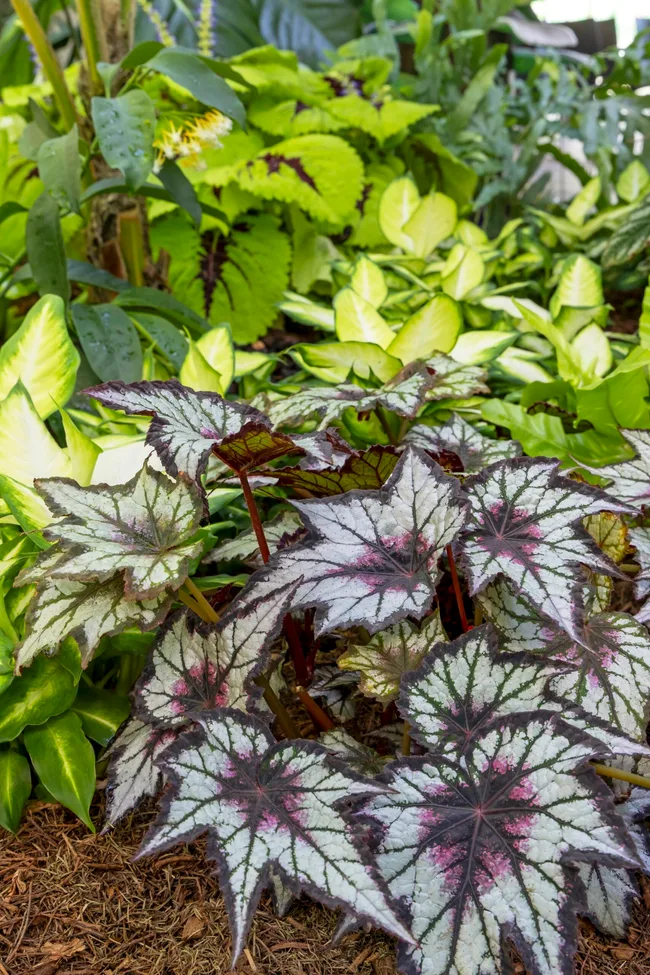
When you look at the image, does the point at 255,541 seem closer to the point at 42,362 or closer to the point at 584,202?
the point at 42,362

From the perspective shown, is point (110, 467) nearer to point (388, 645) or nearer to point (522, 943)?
point (388, 645)

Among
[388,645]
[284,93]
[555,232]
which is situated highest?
[284,93]

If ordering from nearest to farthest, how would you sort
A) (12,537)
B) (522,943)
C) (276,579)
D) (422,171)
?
1. (522,943)
2. (276,579)
3. (12,537)
4. (422,171)

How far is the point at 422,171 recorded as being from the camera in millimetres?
2535

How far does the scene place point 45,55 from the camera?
1455mm

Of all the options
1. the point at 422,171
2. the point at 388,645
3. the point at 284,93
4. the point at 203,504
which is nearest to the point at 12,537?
the point at 203,504

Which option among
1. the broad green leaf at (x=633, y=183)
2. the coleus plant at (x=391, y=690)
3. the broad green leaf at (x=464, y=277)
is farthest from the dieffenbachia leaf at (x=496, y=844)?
the broad green leaf at (x=633, y=183)

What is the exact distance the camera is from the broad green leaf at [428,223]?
6.13 feet

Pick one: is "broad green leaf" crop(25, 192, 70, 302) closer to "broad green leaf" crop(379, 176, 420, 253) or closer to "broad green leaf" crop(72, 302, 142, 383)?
Answer: "broad green leaf" crop(72, 302, 142, 383)

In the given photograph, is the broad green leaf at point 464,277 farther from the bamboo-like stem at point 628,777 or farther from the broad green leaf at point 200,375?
the bamboo-like stem at point 628,777

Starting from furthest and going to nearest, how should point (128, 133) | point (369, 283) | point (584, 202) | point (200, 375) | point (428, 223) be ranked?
point (584, 202) → point (428, 223) → point (369, 283) → point (128, 133) → point (200, 375)

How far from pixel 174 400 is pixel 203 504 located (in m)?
0.10

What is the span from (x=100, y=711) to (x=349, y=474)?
0.41 metres

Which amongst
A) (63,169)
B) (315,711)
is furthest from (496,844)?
(63,169)
